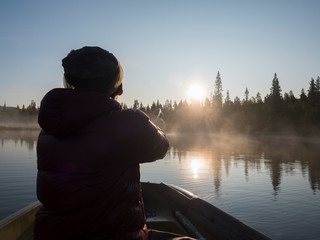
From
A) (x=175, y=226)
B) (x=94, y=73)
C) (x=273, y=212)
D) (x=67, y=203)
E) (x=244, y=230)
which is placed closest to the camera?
(x=67, y=203)

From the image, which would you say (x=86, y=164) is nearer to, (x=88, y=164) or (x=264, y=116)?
(x=88, y=164)

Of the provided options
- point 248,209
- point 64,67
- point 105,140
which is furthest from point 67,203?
point 248,209

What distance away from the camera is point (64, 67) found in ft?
5.87

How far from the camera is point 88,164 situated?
1597 millimetres

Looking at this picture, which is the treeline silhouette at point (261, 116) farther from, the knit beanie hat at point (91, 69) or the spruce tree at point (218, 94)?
the knit beanie hat at point (91, 69)

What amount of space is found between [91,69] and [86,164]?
593 mm

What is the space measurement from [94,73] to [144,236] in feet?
3.59

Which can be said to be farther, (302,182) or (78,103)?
(302,182)

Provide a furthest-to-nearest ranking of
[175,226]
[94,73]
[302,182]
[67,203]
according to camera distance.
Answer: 1. [302,182]
2. [175,226]
3. [94,73]
4. [67,203]

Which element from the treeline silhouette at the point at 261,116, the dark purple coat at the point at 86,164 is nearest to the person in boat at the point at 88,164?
the dark purple coat at the point at 86,164

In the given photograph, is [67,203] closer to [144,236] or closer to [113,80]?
[144,236]

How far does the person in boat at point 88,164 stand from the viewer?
1.60 metres

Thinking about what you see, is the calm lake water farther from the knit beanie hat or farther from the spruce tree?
the spruce tree

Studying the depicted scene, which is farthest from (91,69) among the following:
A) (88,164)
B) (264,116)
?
(264,116)
